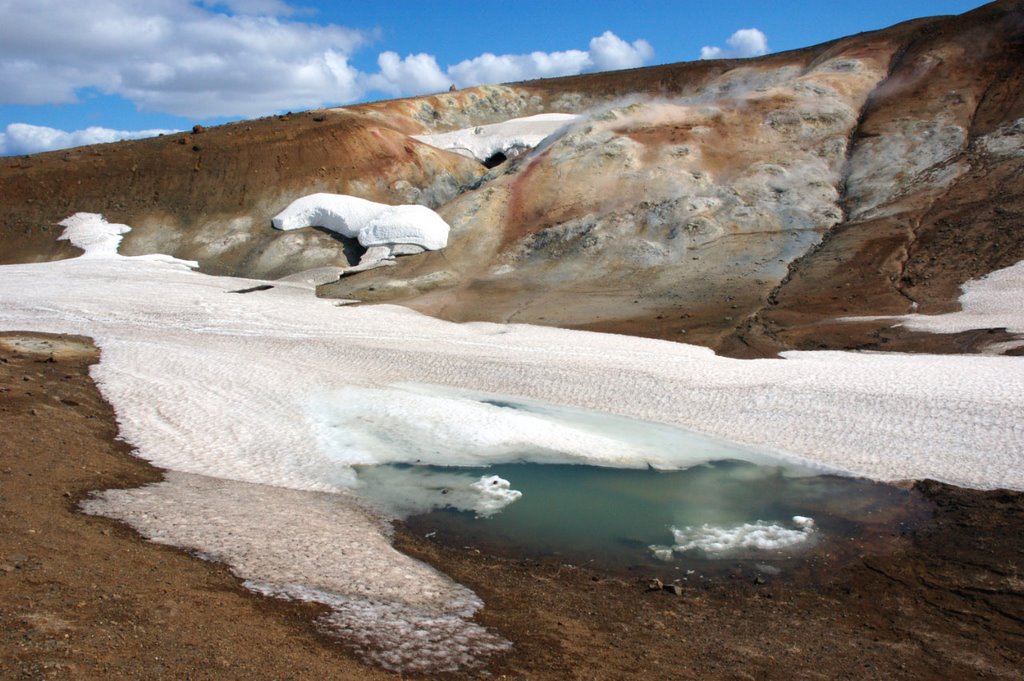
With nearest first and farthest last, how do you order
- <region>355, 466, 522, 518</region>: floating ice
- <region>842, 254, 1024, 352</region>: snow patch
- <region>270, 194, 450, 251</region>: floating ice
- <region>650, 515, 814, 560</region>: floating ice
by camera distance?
<region>650, 515, 814, 560</region>: floating ice < <region>355, 466, 522, 518</region>: floating ice < <region>842, 254, 1024, 352</region>: snow patch < <region>270, 194, 450, 251</region>: floating ice

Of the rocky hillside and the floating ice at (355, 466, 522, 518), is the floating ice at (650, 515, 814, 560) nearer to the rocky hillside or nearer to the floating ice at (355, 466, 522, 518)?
the floating ice at (355, 466, 522, 518)

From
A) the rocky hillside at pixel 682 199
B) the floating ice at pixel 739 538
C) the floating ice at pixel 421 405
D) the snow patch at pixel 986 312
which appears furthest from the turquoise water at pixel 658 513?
the snow patch at pixel 986 312

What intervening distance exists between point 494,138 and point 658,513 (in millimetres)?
45806

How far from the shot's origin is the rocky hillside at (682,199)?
28750mm

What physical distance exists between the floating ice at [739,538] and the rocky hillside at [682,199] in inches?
452

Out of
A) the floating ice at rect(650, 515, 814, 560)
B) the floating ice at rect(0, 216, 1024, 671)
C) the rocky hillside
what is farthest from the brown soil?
the rocky hillside

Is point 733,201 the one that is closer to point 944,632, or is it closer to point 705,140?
point 705,140

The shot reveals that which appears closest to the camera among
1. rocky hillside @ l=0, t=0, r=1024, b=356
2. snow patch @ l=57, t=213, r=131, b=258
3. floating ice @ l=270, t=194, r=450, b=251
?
rocky hillside @ l=0, t=0, r=1024, b=356

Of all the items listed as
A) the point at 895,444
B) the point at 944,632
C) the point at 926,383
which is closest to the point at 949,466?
the point at 895,444

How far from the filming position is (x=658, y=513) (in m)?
13.8

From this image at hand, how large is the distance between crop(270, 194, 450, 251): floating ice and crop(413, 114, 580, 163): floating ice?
614 inches

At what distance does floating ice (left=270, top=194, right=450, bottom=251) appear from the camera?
36.9 meters

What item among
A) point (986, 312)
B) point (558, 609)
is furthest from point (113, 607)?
point (986, 312)

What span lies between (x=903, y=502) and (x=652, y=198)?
2370 centimetres
